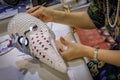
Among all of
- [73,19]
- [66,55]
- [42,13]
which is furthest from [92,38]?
[66,55]

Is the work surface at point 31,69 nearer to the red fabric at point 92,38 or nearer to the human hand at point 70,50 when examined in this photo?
the human hand at point 70,50

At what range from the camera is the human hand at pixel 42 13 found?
85 centimetres

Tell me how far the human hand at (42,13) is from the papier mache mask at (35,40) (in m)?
0.08

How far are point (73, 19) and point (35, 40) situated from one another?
0.28 m

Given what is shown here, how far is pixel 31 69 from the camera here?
0.71 metres

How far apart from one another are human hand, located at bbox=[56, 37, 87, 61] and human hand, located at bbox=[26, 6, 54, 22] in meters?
0.17

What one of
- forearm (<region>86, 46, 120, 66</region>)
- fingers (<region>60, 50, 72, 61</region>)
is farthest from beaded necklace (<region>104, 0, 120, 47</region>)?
fingers (<region>60, 50, 72, 61</region>)

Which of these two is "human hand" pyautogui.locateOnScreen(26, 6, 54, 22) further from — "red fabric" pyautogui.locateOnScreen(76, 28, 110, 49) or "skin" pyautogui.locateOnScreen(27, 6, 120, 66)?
"red fabric" pyautogui.locateOnScreen(76, 28, 110, 49)

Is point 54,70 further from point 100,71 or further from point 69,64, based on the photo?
point 100,71

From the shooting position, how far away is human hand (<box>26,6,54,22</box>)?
855mm

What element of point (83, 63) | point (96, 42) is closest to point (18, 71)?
point (83, 63)

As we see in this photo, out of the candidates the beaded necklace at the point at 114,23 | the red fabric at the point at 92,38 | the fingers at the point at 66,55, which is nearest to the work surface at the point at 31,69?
the fingers at the point at 66,55

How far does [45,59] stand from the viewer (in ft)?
2.21

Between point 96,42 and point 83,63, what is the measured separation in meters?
0.53
